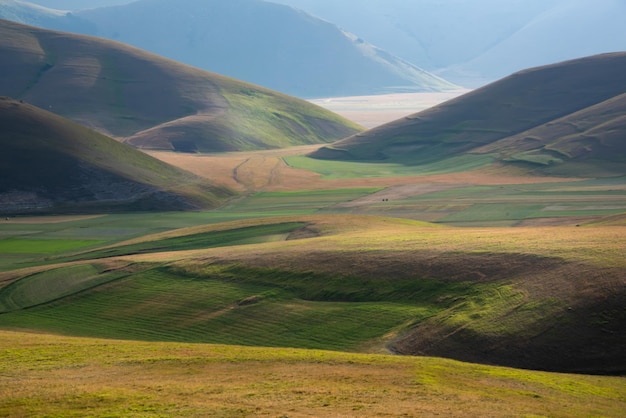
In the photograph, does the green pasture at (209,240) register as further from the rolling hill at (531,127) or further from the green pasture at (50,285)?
the rolling hill at (531,127)

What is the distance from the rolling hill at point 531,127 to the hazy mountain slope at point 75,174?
51.9 metres

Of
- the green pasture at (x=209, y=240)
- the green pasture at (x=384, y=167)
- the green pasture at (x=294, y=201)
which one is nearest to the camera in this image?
the green pasture at (x=209, y=240)

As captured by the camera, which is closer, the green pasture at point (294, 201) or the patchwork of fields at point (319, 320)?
the patchwork of fields at point (319, 320)

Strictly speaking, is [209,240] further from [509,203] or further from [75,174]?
[75,174]

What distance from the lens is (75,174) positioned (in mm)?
107750

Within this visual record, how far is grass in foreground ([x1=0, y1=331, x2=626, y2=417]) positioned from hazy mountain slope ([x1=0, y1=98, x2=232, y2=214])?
6524cm

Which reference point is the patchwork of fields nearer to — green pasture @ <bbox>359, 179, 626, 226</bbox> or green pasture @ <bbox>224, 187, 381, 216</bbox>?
green pasture @ <bbox>359, 179, 626, 226</bbox>

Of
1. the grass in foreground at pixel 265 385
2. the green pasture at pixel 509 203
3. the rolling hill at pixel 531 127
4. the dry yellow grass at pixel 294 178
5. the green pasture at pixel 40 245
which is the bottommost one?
the grass in foreground at pixel 265 385

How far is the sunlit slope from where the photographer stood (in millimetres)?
38844

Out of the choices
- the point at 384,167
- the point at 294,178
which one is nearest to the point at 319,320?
the point at 294,178

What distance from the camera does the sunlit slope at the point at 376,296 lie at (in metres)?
38.8

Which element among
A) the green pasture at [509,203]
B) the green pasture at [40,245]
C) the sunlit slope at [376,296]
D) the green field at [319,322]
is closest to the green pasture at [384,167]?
the green pasture at [509,203]

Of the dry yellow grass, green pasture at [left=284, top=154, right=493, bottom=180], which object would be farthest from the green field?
green pasture at [left=284, top=154, right=493, bottom=180]

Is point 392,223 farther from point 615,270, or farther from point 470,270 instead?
point 615,270
